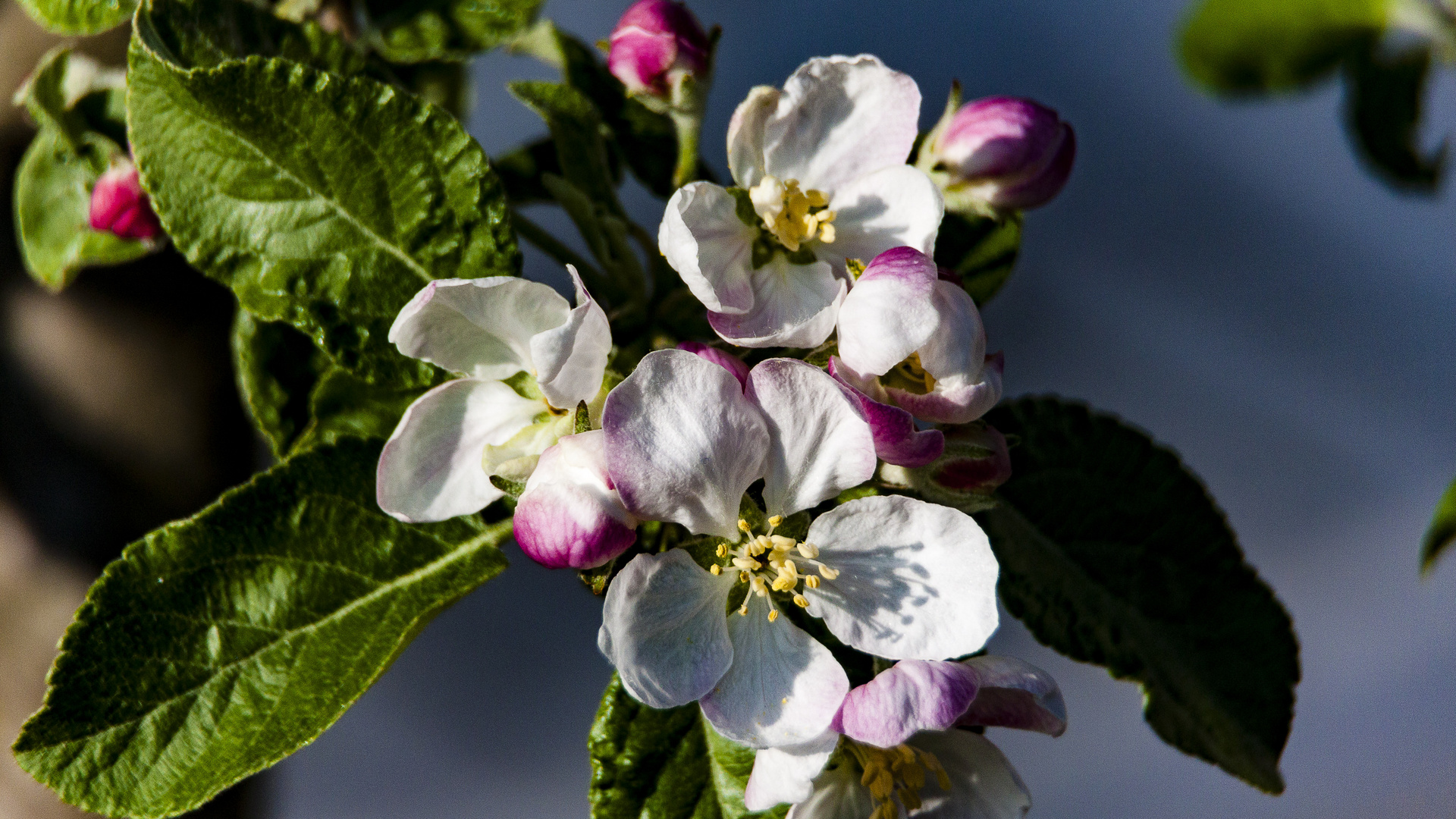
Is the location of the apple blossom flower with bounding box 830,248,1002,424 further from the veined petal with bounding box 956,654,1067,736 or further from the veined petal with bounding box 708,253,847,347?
the veined petal with bounding box 956,654,1067,736

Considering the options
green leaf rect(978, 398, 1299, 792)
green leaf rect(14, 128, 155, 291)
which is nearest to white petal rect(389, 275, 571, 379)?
green leaf rect(978, 398, 1299, 792)

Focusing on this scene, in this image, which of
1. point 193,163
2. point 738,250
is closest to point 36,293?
point 193,163

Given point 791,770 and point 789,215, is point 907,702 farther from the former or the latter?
point 789,215

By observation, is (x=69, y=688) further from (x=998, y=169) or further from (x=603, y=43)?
(x=998, y=169)

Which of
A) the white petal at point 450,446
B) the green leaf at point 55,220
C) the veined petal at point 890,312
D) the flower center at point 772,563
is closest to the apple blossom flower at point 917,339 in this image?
the veined petal at point 890,312

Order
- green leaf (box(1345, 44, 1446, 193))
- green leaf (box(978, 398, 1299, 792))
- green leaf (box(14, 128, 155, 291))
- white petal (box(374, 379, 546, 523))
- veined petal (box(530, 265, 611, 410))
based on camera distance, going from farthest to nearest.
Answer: green leaf (box(1345, 44, 1446, 193))
green leaf (box(14, 128, 155, 291))
green leaf (box(978, 398, 1299, 792))
white petal (box(374, 379, 546, 523))
veined petal (box(530, 265, 611, 410))

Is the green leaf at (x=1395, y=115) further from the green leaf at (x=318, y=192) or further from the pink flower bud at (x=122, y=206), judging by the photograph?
the pink flower bud at (x=122, y=206)

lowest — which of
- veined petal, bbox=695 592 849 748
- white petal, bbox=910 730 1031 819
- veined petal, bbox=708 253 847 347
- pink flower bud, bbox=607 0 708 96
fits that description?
white petal, bbox=910 730 1031 819

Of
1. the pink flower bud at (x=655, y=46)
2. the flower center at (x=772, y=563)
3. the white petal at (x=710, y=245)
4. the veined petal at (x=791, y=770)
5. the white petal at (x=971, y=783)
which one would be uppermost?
the pink flower bud at (x=655, y=46)
